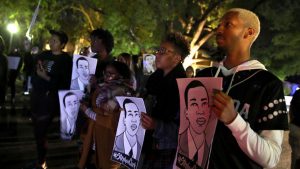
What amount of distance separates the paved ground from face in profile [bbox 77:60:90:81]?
2.11 metres

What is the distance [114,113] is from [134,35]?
620 inches

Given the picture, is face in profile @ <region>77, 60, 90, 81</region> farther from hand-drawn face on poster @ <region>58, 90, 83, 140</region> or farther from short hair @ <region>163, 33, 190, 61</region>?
short hair @ <region>163, 33, 190, 61</region>

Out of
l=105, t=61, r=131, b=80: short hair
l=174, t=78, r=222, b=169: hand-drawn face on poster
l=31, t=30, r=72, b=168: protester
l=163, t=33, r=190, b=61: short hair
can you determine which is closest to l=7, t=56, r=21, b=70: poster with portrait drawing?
l=31, t=30, r=72, b=168: protester

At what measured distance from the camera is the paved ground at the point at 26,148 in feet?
21.9

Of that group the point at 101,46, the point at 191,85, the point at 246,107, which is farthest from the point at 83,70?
the point at 246,107

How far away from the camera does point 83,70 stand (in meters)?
5.06

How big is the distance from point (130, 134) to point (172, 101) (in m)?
0.57

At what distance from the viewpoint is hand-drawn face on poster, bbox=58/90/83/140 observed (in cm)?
496

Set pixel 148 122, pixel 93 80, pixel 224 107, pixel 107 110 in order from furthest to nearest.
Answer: pixel 93 80 < pixel 107 110 < pixel 148 122 < pixel 224 107

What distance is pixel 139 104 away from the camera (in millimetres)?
3410

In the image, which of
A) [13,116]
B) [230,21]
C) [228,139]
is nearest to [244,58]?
[230,21]

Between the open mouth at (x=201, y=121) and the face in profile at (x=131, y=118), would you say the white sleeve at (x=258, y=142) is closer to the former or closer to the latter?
the open mouth at (x=201, y=121)

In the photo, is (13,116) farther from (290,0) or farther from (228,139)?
(290,0)

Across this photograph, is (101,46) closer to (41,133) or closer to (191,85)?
(41,133)
